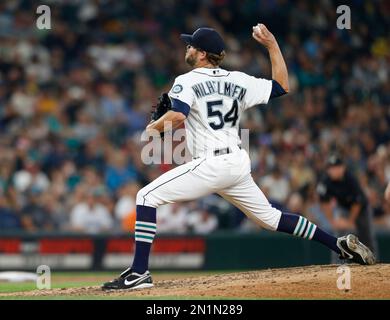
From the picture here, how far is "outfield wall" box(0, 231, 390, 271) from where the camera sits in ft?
46.6

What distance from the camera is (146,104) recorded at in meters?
16.8

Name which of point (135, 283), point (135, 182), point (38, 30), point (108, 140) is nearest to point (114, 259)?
point (135, 182)

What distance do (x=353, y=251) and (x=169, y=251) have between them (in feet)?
21.4

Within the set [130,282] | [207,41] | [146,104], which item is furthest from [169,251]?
[207,41]

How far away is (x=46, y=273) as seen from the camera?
13000 mm

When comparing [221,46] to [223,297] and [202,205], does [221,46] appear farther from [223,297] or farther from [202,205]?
[202,205]

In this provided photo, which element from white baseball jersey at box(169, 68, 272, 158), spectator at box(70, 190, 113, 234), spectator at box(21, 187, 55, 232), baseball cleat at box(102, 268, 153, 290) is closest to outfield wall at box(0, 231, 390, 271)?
spectator at box(70, 190, 113, 234)

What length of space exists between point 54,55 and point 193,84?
1025 centimetres

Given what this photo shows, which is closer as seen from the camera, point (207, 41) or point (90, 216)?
point (207, 41)

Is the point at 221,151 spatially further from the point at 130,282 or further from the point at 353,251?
the point at 353,251

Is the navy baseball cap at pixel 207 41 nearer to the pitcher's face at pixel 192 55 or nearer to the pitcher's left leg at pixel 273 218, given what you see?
the pitcher's face at pixel 192 55

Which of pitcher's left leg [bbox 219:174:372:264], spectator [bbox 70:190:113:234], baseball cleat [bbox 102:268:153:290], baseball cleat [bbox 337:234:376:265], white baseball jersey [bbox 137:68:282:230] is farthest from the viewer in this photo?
spectator [bbox 70:190:113:234]

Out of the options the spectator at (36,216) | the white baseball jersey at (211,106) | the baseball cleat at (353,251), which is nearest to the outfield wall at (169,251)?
the spectator at (36,216)

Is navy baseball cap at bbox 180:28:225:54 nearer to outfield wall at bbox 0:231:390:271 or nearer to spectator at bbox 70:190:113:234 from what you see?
outfield wall at bbox 0:231:390:271
